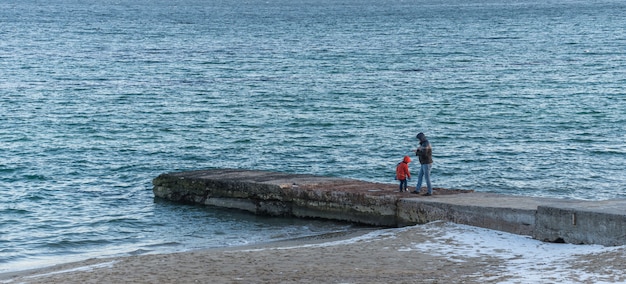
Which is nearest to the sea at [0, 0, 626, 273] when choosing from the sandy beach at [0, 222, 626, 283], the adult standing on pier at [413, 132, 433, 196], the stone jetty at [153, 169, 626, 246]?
the stone jetty at [153, 169, 626, 246]

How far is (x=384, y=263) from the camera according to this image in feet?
52.4

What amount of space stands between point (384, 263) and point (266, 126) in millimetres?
22893

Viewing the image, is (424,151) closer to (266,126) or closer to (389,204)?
(389,204)

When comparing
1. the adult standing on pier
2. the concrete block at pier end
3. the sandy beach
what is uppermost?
the adult standing on pier

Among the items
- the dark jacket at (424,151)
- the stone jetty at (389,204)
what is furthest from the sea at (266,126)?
the dark jacket at (424,151)

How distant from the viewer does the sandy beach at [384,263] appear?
14531mm

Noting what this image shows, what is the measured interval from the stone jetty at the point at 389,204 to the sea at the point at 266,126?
0.46 m

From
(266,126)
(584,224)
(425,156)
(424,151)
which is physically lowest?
(584,224)

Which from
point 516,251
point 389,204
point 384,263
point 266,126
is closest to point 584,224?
point 516,251

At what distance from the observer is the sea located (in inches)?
904

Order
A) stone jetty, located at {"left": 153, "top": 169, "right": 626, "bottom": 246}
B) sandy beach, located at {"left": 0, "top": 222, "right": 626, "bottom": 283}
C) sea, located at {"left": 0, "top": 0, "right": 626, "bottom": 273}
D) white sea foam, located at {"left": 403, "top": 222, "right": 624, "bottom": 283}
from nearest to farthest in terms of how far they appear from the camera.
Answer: white sea foam, located at {"left": 403, "top": 222, "right": 624, "bottom": 283}, sandy beach, located at {"left": 0, "top": 222, "right": 626, "bottom": 283}, stone jetty, located at {"left": 153, "top": 169, "right": 626, "bottom": 246}, sea, located at {"left": 0, "top": 0, "right": 626, "bottom": 273}

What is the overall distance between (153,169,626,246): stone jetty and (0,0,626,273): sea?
0.46 m

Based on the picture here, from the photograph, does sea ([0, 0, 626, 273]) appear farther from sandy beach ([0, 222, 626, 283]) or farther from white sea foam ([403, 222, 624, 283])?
white sea foam ([403, 222, 624, 283])

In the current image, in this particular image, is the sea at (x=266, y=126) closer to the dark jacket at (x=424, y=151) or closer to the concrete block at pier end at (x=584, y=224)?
the dark jacket at (x=424, y=151)
